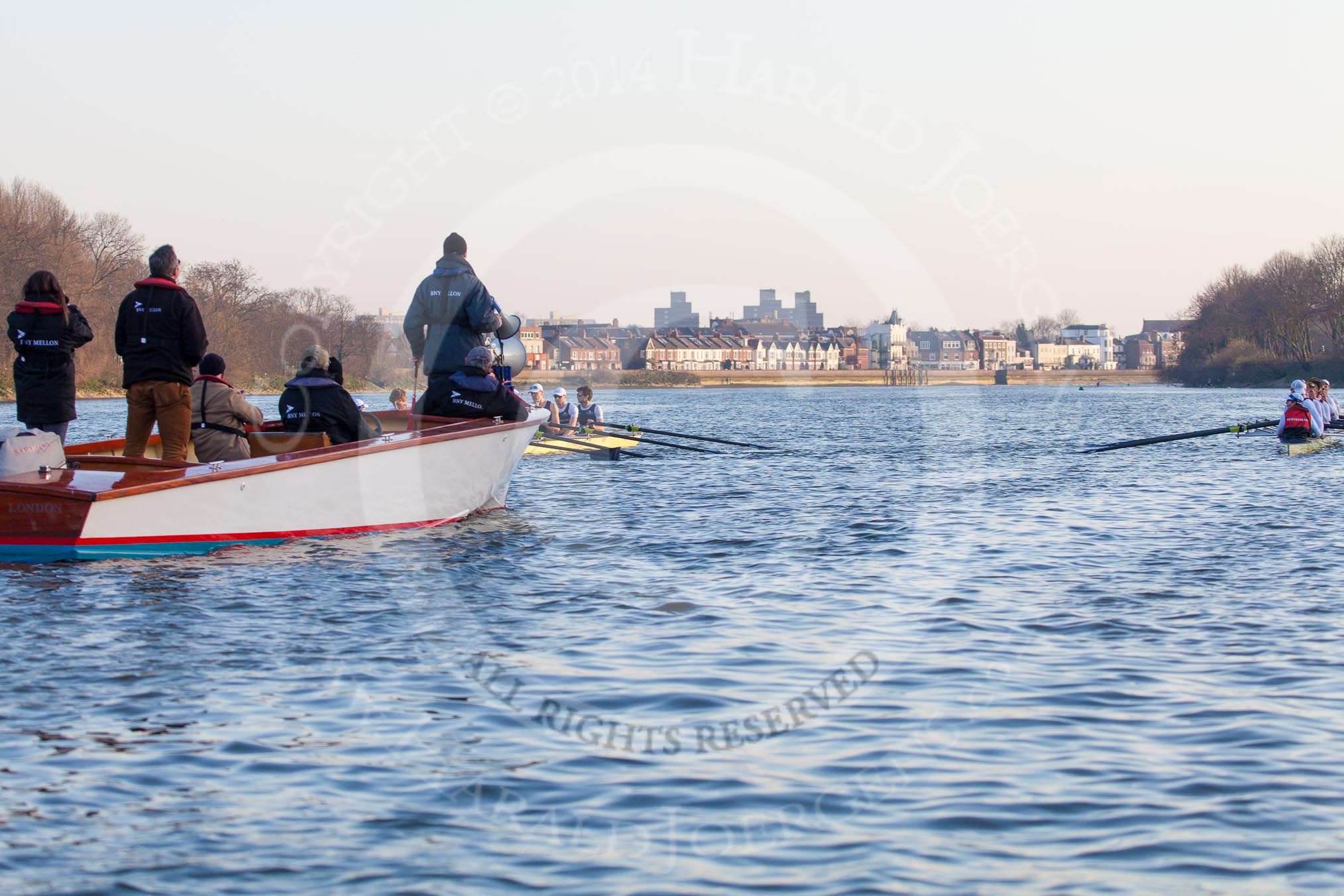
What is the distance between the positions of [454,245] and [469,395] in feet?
5.34

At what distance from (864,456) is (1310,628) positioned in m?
21.7

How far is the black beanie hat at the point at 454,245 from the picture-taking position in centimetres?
1424

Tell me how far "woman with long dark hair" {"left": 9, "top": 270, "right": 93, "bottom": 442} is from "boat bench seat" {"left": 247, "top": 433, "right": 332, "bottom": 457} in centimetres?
174

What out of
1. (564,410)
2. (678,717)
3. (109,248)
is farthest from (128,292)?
(678,717)

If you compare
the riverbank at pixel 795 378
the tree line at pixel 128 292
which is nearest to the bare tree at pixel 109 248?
the tree line at pixel 128 292

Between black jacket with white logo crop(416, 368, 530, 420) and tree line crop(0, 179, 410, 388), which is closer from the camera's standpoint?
black jacket with white logo crop(416, 368, 530, 420)

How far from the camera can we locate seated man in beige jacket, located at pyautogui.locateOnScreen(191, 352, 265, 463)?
12.8 metres

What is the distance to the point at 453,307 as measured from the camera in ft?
46.9

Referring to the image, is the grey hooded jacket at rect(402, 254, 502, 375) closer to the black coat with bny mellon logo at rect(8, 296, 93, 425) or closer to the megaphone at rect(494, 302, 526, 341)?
the megaphone at rect(494, 302, 526, 341)

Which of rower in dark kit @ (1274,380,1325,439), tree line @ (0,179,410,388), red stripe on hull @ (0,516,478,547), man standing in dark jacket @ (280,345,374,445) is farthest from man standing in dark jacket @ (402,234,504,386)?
tree line @ (0,179,410,388)

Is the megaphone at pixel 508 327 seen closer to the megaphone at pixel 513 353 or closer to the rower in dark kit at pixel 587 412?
the megaphone at pixel 513 353

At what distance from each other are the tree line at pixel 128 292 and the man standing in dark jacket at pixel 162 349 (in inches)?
1849

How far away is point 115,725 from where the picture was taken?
659 cm

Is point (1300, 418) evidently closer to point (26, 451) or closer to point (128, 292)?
point (26, 451)
